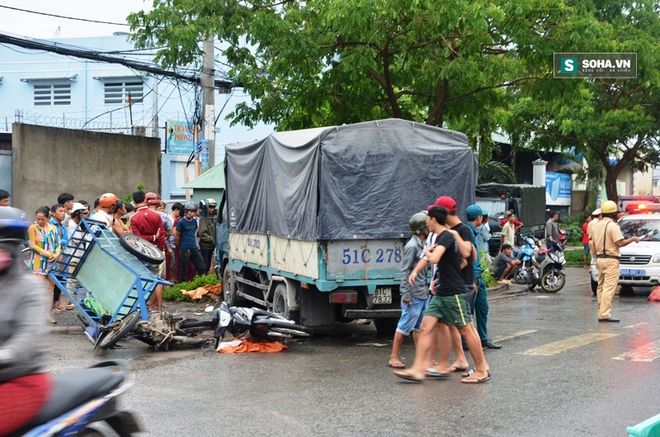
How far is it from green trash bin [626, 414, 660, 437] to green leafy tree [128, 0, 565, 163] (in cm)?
1187

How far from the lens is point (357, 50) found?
665 inches

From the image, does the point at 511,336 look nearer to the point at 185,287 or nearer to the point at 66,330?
the point at 66,330

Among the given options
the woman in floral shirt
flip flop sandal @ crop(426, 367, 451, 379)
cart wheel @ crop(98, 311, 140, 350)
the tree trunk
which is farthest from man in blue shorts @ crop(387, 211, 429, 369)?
the tree trunk

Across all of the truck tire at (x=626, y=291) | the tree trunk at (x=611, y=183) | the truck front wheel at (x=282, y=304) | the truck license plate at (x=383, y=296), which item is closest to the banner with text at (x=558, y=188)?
the tree trunk at (x=611, y=183)

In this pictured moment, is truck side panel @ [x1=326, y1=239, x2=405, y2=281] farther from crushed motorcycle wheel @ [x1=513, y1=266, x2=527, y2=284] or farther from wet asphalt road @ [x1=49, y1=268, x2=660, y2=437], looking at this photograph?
crushed motorcycle wheel @ [x1=513, y1=266, x2=527, y2=284]

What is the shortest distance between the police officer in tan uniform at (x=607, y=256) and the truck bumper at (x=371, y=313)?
3.91 meters

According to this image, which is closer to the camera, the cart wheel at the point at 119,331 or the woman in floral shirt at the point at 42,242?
the cart wheel at the point at 119,331

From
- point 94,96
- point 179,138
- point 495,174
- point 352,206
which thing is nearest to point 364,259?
point 352,206

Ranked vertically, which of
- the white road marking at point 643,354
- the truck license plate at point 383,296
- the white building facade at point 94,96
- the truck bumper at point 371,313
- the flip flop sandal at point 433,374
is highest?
the white building facade at point 94,96

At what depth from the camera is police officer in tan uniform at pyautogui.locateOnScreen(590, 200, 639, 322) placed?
43.0 ft

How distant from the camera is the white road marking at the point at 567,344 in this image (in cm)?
1047

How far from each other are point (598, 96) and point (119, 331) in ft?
75.3

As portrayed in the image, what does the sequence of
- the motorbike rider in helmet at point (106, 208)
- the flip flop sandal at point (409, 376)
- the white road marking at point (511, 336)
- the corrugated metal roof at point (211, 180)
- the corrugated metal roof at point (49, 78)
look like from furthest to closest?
the corrugated metal roof at point (49, 78)
the corrugated metal roof at point (211, 180)
the motorbike rider in helmet at point (106, 208)
the white road marking at point (511, 336)
the flip flop sandal at point (409, 376)

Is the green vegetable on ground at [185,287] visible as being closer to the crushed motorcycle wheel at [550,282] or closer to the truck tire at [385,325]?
the truck tire at [385,325]
